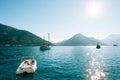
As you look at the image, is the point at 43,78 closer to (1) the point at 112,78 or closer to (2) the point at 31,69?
(2) the point at 31,69

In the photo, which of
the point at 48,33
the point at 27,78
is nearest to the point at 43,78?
the point at 27,78

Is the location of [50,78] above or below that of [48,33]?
below

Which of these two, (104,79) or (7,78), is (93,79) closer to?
(104,79)

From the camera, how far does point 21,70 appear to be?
30.8 meters

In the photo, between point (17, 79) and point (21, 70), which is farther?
point (21, 70)

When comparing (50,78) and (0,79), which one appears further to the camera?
(50,78)

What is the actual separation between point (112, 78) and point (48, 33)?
12880cm

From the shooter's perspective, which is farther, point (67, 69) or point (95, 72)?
point (67, 69)

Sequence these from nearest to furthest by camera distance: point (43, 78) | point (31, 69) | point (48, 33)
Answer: point (43, 78), point (31, 69), point (48, 33)

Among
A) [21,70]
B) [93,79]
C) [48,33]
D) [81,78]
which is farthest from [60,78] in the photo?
[48,33]

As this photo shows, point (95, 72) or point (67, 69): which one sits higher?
point (95, 72)

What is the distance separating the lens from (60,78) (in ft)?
98.8

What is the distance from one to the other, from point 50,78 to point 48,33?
12677cm

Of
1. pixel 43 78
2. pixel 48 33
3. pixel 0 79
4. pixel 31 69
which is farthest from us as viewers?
pixel 48 33
